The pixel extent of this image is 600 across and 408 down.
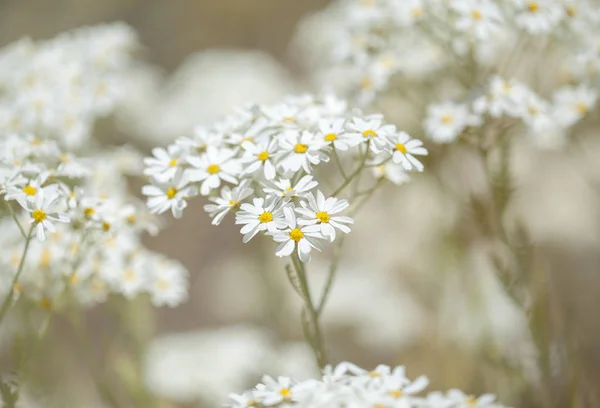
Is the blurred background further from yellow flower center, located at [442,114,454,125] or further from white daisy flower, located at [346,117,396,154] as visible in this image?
white daisy flower, located at [346,117,396,154]

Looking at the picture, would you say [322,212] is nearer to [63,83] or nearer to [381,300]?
[63,83]

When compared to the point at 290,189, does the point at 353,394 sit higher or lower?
lower

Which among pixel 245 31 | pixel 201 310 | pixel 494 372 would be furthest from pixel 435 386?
pixel 245 31

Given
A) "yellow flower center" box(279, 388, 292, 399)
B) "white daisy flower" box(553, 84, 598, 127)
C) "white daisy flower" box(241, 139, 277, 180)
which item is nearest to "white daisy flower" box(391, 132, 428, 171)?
"white daisy flower" box(241, 139, 277, 180)

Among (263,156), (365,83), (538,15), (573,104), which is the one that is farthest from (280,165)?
(573,104)

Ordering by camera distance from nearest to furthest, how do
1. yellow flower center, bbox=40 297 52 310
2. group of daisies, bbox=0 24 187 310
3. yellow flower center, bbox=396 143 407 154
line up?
yellow flower center, bbox=396 143 407 154
group of daisies, bbox=0 24 187 310
yellow flower center, bbox=40 297 52 310

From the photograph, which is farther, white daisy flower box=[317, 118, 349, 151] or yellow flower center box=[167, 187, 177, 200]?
yellow flower center box=[167, 187, 177, 200]

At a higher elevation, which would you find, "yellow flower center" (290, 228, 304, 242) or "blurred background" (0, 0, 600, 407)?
"blurred background" (0, 0, 600, 407)
